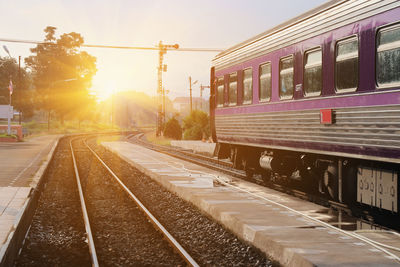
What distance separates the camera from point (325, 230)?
8.44 metres

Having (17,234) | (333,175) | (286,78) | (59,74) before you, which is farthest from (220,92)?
(59,74)

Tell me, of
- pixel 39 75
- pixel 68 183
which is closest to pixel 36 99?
pixel 39 75

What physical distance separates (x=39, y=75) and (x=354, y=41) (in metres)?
82.8

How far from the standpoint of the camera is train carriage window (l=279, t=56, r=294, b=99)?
11.9m

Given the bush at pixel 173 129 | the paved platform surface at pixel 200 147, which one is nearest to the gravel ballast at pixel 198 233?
the paved platform surface at pixel 200 147

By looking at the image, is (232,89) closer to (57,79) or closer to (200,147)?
(200,147)

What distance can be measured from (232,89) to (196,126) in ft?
103

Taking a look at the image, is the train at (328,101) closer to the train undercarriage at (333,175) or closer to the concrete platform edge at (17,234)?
the train undercarriage at (333,175)

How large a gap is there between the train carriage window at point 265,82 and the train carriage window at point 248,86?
631mm

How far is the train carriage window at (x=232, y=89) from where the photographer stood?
1562 centimetres

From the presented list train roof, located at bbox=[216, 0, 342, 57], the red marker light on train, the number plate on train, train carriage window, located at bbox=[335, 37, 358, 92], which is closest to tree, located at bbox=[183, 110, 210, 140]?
train roof, located at bbox=[216, 0, 342, 57]

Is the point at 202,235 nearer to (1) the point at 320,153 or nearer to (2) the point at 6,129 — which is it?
(1) the point at 320,153

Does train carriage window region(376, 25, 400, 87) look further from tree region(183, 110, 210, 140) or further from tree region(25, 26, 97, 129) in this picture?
tree region(25, 26, 97, 129)

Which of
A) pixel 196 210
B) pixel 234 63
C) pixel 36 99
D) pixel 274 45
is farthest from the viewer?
pixel 36 99
